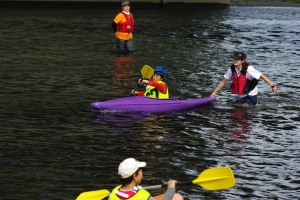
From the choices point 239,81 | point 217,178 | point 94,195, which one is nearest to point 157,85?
point 239,81

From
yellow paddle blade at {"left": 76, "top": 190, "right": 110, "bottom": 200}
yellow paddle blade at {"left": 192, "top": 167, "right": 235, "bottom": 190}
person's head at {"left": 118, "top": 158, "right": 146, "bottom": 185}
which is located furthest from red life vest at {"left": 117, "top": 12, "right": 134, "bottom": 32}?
person's head at {"left": 118, "top": 158, "right": 146, "bottom": 185}

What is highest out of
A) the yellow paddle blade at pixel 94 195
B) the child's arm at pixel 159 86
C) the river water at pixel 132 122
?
the yellow paddle blade at pixel 94 195

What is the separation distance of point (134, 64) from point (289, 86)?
576 cm

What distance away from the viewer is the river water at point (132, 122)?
36.7ft

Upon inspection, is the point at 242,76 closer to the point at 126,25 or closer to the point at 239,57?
the point at 239,57

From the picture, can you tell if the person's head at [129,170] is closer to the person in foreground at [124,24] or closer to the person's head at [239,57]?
the person's head at [239,57]

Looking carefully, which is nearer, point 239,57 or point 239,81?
point 239,57

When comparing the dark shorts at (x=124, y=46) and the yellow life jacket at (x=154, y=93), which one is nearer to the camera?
the yellow life jacket at (x=154, y=93)

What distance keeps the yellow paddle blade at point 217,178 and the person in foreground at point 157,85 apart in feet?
21.4

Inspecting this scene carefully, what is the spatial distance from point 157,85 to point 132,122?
3.88ft

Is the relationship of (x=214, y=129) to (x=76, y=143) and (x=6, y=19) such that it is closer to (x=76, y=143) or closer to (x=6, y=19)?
(x=76, y=143)

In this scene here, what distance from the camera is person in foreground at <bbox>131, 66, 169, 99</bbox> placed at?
15477mm

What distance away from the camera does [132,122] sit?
1496 centimetres

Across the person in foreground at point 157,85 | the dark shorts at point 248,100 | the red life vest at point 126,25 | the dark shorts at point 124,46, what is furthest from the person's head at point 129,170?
the dark shorts at point 124,46
